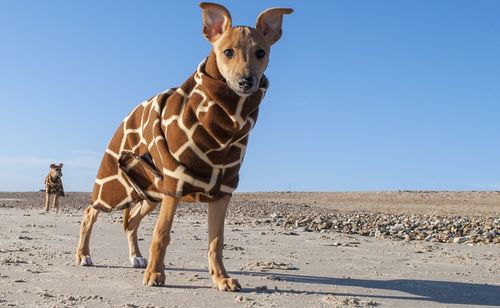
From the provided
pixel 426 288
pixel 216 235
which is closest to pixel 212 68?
pixel 216 235

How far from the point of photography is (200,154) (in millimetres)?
5711

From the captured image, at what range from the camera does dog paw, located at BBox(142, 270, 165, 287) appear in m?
5.86

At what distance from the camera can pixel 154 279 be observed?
19.2 ft

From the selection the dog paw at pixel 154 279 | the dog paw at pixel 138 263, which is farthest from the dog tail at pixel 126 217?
the dog paw at pixel 154 279

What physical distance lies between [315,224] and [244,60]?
948 cm

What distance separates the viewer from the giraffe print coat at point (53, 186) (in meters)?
21.4

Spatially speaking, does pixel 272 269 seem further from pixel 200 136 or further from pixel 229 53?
pixel 229 53

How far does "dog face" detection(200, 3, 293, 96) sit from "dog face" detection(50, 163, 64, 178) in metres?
17.5

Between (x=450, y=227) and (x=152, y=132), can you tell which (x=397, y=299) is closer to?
(x=152, y=132)

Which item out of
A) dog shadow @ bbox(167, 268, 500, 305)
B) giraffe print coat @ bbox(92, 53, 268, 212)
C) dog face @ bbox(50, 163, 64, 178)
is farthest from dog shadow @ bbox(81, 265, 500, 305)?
dog face @ bbox(50, 163, 64, 178)

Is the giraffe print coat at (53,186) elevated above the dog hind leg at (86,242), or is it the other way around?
the giraffe print coat at (53,186)

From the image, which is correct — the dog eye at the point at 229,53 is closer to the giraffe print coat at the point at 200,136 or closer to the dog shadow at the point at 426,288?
the giraffe print coat at the point at 200,136

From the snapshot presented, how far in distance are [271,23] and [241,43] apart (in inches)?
19.8

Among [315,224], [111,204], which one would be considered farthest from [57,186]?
[111,204]
